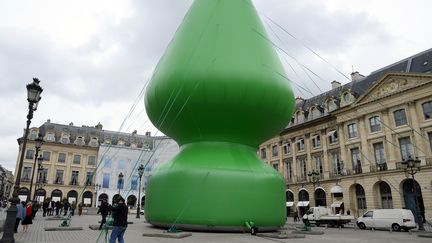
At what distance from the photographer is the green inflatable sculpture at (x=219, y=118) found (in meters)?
11.1

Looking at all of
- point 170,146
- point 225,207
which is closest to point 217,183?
point 225,207

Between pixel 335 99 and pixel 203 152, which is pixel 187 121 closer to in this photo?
pixel 203 152

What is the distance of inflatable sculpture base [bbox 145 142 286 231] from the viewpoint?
430 inches

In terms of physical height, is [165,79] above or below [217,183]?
above

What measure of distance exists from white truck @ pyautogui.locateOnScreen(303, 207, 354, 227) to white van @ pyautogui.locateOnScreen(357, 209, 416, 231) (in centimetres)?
138

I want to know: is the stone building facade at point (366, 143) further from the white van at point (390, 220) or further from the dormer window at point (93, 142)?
the dormer window at point (93, 142)

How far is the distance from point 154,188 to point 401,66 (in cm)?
3151

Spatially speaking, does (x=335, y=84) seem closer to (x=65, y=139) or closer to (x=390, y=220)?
(x=390, y=220)

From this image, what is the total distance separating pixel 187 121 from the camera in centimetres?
1194

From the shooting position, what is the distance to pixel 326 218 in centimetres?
2431

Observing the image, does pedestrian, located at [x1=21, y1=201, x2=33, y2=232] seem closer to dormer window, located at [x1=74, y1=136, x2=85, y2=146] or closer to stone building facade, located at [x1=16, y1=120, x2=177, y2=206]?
stone building facade, located at [x1=16, y1=120, x2=177, y2=206]

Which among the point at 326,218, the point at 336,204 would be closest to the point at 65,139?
the point at 336,204

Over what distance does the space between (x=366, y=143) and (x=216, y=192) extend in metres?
27.8

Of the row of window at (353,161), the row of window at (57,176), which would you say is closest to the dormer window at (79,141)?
the row of window at (57,176)
